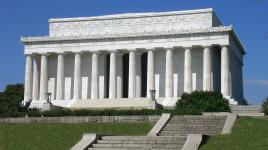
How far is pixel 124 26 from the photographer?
86750 millimetres

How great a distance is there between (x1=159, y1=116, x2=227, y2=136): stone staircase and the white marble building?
33.4 metres

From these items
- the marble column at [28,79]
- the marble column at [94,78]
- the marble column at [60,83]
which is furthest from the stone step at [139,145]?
the marble column at [28,79]

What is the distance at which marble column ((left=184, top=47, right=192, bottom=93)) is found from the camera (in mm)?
80500

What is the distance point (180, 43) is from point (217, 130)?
4283 centimetres

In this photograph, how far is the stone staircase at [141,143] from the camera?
32562 mm

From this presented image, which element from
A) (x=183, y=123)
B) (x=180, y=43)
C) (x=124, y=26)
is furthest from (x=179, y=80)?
(x=183, y=123)

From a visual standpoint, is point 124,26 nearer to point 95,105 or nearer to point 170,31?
point 170,31

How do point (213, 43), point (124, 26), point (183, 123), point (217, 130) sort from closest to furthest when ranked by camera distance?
point (217, 130)
point (183, 123)
point (213, 43)
point (124, 26)

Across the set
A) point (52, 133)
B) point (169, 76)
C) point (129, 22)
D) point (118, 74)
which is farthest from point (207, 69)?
point (52, 133)

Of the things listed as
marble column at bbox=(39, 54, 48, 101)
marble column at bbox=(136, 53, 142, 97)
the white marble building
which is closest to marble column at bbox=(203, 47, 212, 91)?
the white marble building

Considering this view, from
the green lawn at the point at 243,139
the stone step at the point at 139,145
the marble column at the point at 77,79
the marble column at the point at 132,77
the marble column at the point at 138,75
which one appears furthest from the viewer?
the marble column at the point at 77,79

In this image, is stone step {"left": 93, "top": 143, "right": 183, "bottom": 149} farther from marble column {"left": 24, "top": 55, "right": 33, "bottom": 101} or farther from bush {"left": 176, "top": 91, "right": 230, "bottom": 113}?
marble column {"left": 24, "top": 55, "right": 33, "bottom": 101}

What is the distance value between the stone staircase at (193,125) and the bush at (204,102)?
1360cm

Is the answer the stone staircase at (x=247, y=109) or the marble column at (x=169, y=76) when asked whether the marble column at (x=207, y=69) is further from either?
the stone staircase at (x=247, y=109)
